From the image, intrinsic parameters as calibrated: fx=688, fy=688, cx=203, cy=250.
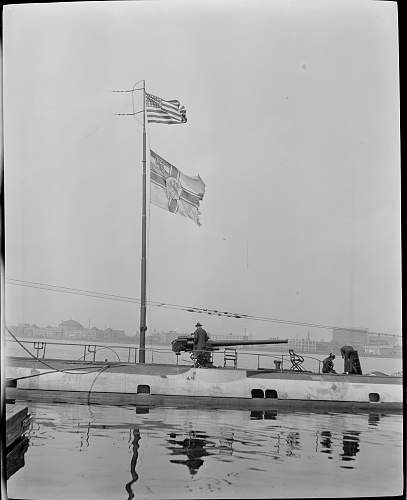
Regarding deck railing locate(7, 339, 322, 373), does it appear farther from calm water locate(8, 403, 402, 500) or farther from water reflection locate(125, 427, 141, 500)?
water reflection locate(125, 427, 141, 500)

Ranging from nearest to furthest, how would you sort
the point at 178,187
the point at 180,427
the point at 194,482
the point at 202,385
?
the point at 194,482
the point at 180,427
the point at 202,385
the point at 178,187

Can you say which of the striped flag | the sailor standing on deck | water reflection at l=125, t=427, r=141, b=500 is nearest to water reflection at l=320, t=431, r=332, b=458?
water reflection at l=125, t=427, r=141, b=500

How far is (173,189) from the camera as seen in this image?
1455 centimetres

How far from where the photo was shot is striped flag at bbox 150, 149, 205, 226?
47.6 ft

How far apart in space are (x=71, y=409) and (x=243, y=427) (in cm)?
343

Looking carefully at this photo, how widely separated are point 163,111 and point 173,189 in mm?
1690

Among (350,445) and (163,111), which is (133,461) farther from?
(163,111)

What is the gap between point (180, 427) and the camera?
34.8ft

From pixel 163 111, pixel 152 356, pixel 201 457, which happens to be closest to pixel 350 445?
pixel 201 457

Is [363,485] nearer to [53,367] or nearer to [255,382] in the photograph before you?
[255,382]

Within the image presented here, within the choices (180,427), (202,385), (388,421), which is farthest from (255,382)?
(180,427)

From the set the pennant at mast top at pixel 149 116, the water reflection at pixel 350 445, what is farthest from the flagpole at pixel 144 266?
the water reflection at pixel 350 445

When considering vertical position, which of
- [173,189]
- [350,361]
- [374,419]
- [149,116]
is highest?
[149,116]

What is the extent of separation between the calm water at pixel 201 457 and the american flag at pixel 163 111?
5.69 metres
